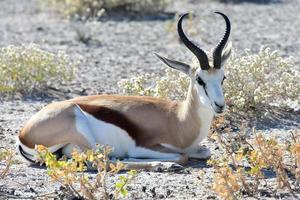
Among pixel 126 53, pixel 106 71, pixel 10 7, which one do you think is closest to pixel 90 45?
pixel 126 53

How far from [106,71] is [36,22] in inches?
224

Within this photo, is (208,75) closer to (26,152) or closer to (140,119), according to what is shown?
(140,119)

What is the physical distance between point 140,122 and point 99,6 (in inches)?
407

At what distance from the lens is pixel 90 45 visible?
14.6m

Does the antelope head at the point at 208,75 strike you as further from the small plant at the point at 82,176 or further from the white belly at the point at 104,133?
the small plant at the point at 82,176

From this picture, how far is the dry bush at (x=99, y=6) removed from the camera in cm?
1738

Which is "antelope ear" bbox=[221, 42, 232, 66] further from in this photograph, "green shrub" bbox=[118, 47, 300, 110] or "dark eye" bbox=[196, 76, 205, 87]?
"green shrub" bbox=[118, 47, 300, 110]

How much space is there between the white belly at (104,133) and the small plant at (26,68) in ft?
9.57

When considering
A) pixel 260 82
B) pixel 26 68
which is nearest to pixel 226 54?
pixel 260 82

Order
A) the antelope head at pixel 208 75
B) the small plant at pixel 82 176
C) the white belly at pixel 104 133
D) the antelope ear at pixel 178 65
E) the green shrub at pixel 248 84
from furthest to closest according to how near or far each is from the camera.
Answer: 1. the green shrub at pixel 248 84
2. the antelope ear at pixel 178 65
3. the white belly at pixel 104 133
4. the antelope head at pixel 208 75
5. the small plant at pixel 82 176

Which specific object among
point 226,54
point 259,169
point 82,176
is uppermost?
point 226,54

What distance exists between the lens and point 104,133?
299 inches

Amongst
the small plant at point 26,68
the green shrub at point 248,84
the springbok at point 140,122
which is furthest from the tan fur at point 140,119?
the small plant at point 26,68

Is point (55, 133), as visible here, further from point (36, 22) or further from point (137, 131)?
point (36, 22)
